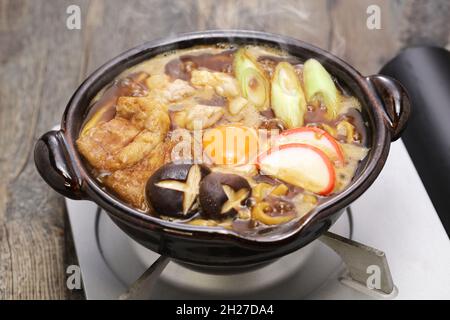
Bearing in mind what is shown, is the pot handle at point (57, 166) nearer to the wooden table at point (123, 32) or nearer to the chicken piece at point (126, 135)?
the chicken piece at point (126, 135)

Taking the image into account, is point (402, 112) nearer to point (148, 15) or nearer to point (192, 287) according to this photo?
point (192, 287)

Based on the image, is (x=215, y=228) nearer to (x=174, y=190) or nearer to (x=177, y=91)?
(x=174, y=190)

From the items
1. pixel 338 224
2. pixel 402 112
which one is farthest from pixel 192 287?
pixel 402 112

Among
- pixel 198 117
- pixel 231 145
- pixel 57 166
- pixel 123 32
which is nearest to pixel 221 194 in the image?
pixel 231 145

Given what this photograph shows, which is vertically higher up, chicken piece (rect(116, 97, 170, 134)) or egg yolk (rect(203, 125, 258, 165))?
chicken piece (rect(116, 97, 170, 134))

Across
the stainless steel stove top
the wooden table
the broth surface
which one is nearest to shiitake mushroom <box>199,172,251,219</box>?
the broth surface

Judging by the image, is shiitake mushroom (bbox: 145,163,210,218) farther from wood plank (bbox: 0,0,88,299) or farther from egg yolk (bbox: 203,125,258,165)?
wood plank (bbox: 0,0,88,299)
